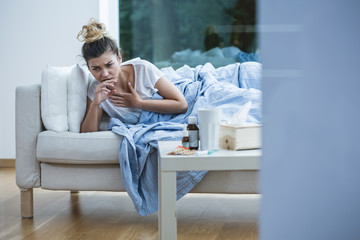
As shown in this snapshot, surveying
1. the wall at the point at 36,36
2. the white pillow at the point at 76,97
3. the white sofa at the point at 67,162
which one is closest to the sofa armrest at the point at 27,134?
the white sofa at the point at 67,162

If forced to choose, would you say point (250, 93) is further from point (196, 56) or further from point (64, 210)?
point (196, 56)

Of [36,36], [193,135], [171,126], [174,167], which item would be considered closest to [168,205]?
[174,167]

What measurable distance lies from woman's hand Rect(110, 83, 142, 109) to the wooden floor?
0.48 metres

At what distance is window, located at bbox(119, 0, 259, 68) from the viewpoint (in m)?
3.48

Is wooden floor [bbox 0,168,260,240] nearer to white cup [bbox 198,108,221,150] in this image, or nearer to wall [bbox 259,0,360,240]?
white cup [bbox 198,108,221,150]

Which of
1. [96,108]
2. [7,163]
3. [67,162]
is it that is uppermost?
[96,108]

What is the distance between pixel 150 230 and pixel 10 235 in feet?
1.75

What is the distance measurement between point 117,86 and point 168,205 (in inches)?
39.8

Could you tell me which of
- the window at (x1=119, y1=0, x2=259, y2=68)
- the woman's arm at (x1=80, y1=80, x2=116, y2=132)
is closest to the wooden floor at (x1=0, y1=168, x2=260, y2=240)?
the woman's arm at (x1=80, y1=80, x2=116, y2=132)

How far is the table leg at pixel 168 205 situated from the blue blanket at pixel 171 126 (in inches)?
20.1

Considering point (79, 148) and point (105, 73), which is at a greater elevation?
point (105, 73)

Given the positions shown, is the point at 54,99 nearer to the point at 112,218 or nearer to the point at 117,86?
the point at 117,86

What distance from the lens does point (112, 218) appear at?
205 centimetres

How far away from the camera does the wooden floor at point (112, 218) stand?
→ 1.83 m
